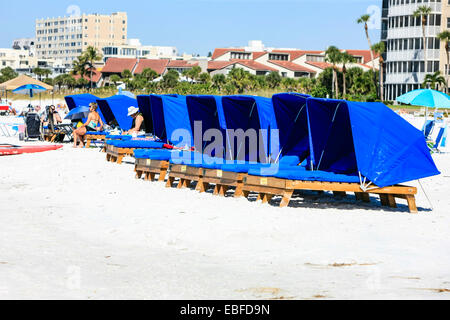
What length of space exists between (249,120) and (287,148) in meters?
1.11

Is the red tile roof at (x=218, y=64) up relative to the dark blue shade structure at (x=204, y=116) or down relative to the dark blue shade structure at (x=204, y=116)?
up

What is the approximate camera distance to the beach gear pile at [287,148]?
11219mm

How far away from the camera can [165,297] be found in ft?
21.0

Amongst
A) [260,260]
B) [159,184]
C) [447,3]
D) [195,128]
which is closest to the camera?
[260,260]

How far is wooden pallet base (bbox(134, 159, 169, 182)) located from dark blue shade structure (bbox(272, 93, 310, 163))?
94.1 inches

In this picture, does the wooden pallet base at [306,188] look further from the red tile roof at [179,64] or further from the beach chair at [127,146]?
the red tile roof at [179,64]

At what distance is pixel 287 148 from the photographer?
43.6 feet

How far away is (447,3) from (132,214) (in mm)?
64189

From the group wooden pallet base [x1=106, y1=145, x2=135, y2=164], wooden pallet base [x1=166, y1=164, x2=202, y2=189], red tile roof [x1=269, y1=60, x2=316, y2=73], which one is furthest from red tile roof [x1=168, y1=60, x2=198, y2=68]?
wooden pallet base [x1=166, y1=164, x2=202, y2=189]

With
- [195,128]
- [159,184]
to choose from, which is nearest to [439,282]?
[159,184]

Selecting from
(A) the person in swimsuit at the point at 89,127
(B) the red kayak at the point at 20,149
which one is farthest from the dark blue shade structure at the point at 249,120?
(A) the person in swimsuit at the point at 89,127

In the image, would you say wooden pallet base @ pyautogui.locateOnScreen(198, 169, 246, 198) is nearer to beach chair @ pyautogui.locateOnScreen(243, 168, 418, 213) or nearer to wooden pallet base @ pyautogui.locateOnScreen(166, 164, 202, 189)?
wooden pallet base @ pyautogui.locateOnScreen(166, 164, 202, 189)

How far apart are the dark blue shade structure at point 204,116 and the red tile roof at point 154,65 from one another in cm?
10433
